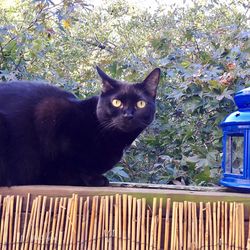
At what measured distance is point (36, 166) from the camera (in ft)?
5.75

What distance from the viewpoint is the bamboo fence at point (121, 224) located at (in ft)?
4.39

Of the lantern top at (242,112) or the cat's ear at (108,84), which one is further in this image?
the cat's ear at (108,84)

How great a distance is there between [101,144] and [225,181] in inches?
20.3

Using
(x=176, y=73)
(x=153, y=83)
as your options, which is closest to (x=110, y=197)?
(x=153, y=83)

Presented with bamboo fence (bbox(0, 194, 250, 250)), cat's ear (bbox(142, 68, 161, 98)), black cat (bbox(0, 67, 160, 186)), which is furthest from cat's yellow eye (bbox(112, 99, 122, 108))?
bamboo fence (bbox(0, 194, 250, 250))

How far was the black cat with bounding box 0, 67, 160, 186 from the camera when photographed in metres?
1.72

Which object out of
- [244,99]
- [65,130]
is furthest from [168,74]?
[244,99]

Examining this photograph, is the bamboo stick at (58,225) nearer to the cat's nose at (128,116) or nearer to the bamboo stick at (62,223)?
the bamboo stick at (62,223)

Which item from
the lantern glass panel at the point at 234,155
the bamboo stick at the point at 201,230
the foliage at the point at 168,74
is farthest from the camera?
the foliage at the point at 168,74

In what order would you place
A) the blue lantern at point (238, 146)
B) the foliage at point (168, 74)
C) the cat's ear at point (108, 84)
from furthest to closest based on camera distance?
1. the foliage at point (168, 74)
2. the cat's ear at point (108, 84)
3. the blue lantern at point (238, 146)

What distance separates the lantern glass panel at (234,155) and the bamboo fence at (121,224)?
0.23 metres

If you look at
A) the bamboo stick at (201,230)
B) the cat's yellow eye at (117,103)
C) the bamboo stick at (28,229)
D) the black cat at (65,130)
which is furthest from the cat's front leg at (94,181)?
the bamboo stick at (201,230)

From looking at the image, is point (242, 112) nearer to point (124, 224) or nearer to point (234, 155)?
point (234, 155)

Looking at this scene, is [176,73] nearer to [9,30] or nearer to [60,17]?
[60,17]
